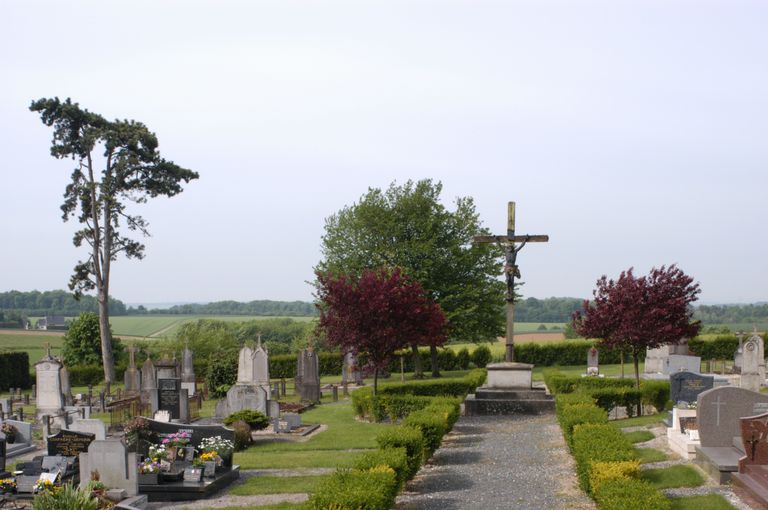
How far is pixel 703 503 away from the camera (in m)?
12.3

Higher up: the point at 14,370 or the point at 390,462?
the point at 390,462

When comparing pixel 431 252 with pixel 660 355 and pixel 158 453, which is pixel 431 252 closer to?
pixel 660 355

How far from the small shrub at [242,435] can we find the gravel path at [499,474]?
4.95 meters

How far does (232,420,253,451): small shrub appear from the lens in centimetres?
2056

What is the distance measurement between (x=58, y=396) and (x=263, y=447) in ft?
30.6

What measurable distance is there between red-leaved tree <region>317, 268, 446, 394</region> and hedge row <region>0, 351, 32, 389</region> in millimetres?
26270

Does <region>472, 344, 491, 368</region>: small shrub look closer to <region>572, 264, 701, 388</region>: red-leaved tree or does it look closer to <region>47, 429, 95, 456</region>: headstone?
<region>572, 264, 701, 388</region>: red-leaved tree

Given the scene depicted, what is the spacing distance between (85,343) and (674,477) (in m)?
40.1

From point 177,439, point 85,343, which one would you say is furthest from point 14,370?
point 177,439

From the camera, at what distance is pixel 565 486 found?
1416cm

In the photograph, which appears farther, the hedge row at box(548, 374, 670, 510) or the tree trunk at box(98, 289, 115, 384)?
the tree trunk at box(98, 289, 115, 384)

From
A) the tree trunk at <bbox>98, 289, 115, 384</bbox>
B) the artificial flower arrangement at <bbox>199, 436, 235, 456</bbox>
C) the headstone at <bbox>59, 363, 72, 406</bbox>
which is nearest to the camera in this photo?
the artificial flower arrangement at <bbox>199, 436, 235, 456</bbox>

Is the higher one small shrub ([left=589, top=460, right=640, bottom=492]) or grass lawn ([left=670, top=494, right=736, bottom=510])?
small shrub ([left=589, top=460, right=640, bottom=492])

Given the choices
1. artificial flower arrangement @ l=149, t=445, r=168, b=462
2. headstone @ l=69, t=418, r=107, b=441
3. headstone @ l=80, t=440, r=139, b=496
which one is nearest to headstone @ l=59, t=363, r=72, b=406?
headstone @ l=69, t=418, r=107, b=441
